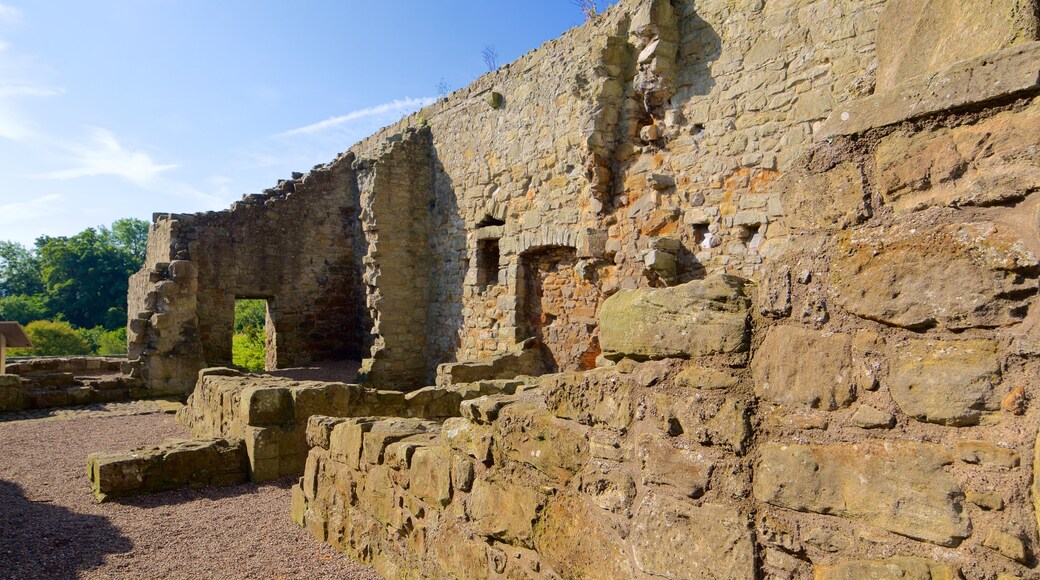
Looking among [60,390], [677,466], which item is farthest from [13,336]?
[677,466]

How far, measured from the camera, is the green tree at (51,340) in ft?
92.0

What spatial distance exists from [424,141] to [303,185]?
3.84m

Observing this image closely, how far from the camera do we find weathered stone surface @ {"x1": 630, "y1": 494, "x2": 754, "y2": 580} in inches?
72.1

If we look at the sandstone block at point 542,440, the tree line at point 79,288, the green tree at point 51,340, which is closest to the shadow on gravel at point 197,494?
the sandstone block at point 542,440

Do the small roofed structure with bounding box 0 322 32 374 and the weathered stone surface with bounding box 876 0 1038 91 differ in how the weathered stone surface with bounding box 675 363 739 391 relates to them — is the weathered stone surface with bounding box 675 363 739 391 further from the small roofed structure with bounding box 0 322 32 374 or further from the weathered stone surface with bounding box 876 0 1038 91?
the small roofed structure with bounding box 0 322 32 374

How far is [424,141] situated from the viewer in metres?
12.8

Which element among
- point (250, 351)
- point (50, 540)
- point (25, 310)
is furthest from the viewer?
point (25, 310)

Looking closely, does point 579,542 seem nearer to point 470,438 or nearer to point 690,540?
point 690,540

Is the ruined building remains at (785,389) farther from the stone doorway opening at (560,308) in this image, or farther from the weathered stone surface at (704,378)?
the stone doorway opening at (560,308)

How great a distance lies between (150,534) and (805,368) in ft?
15.9

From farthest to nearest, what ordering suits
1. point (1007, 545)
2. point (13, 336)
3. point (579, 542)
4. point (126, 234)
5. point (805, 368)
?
point (126, 234), point (13, 336), point (579, 542), point (805, 368), point (1007, 545)

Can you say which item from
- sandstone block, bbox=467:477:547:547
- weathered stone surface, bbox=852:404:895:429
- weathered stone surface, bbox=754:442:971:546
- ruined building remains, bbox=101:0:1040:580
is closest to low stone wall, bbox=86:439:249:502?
ruined building remains, bbox=101:0:1040:580

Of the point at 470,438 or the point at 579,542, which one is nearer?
the point at 579,542

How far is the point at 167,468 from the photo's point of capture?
5766 millimetres
